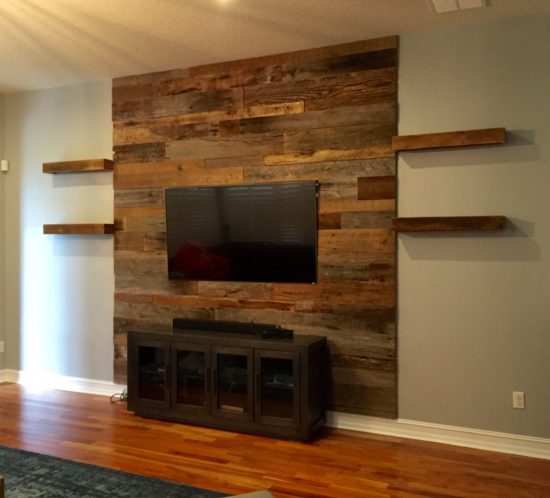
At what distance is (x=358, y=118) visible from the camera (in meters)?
3.77

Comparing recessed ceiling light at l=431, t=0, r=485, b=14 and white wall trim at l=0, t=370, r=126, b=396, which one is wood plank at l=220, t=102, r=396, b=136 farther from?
white wall trim at l=0, t=370, r=126, b=396

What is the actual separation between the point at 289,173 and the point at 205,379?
1.60m

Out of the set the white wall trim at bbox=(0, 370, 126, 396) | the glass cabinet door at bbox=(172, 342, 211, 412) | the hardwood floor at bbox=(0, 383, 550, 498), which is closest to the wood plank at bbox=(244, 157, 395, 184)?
the glass cabinet door at bbox=(172, 342, 211, 412)

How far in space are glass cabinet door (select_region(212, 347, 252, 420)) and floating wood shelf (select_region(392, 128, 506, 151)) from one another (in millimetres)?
1741

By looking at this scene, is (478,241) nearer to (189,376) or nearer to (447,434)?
(447,434)

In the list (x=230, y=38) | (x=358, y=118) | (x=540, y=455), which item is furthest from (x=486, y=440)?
(x=230, y=38)

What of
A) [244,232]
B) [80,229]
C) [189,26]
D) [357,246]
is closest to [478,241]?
[357,246]

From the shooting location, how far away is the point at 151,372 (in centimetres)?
406

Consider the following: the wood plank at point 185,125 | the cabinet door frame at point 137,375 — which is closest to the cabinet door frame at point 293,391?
the cabinet door frame at point 137,375

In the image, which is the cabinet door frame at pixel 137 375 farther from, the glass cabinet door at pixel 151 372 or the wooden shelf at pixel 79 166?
the wooden shelf at pixel 79 166

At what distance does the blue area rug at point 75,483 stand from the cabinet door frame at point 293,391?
86cm

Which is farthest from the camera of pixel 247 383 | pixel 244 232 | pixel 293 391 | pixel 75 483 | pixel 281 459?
pixel 244 232

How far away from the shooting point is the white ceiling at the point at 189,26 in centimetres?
319

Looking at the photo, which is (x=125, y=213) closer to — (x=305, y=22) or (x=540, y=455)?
(x=305, y=22)
